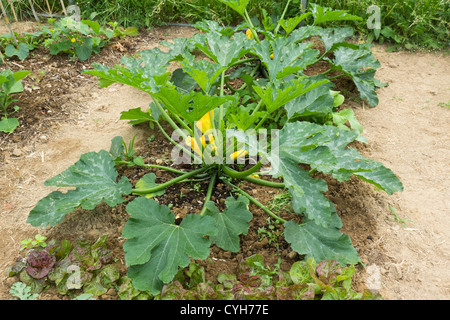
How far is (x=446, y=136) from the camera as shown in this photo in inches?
115

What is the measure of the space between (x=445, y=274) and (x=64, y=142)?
270 centimetres

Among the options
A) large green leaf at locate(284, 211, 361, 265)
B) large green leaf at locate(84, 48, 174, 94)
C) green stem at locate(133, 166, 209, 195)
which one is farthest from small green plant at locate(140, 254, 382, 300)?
large green leaf at locate(84, 48, 174, 94)

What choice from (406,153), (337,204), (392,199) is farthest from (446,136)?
(337,204)

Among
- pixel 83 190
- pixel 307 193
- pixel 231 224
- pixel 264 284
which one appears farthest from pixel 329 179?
pixel 83 190

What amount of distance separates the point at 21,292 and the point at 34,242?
Result: 308 mm

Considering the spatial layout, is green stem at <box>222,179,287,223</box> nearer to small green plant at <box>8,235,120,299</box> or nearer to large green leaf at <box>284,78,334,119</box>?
large green leaf at <box>284,78,334,119</box>

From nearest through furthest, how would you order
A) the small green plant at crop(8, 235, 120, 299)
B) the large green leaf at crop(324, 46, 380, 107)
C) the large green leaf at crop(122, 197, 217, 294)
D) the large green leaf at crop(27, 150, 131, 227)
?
1. the large green leaf at crop(122, 197, 217, 294)
2. the small green plant at crop(8, 235, 120, 299)
3. the large green leaf at crop(27, 150, 131, 227)
4. the large green leaf at crop(324, 46, 380, 107)

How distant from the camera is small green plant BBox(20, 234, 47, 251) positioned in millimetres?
2111

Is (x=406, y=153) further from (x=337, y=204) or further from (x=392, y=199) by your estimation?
(x=337, y=204)

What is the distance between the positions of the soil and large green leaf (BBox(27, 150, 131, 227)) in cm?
21

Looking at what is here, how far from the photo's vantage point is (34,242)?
2113mm

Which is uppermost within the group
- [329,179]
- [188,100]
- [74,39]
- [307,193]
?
[188,100]

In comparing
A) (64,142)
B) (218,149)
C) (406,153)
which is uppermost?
(218,149)

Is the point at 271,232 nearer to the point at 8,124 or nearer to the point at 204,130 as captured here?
the point at 204,130
